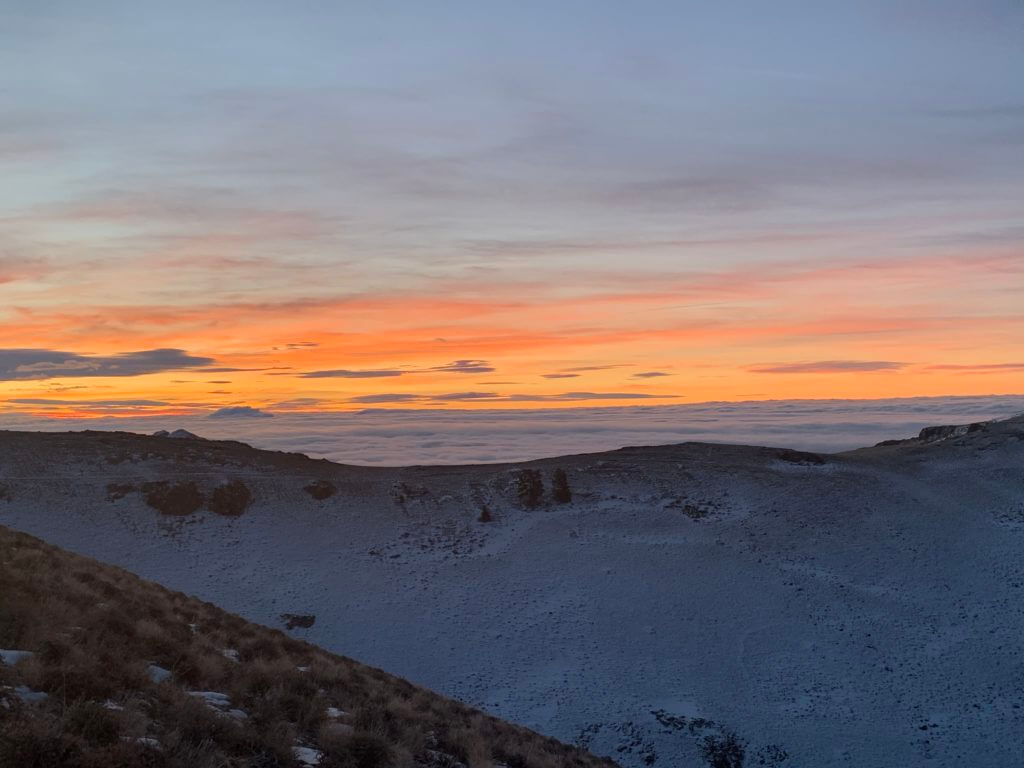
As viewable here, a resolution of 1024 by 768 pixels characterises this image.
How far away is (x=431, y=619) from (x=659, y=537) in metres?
14.9

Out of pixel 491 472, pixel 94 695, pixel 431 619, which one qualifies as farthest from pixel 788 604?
pixel 94 695

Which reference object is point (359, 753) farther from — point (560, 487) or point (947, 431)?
point (947, 431)

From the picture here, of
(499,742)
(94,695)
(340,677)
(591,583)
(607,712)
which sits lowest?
(607,712)

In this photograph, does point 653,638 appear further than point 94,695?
Yes

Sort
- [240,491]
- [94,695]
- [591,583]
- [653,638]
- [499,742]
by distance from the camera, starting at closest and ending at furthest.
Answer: [94,695] < [499,742] < [653,638] < [591,583] < [240,491]

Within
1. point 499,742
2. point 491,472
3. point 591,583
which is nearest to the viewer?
point 499,742

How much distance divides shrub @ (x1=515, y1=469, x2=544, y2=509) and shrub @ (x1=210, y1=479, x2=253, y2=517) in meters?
17.9

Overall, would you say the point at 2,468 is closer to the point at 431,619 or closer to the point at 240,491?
the point at 240,491

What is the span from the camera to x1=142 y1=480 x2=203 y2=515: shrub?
45.4 meters

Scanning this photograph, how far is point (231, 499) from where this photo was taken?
4669cm

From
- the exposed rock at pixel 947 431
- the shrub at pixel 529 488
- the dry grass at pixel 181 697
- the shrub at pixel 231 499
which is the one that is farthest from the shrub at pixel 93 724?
the exposed rock at pixel 947 431

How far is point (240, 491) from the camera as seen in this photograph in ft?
156

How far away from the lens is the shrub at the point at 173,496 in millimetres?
45375

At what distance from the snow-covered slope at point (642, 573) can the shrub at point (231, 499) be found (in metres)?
0.20
